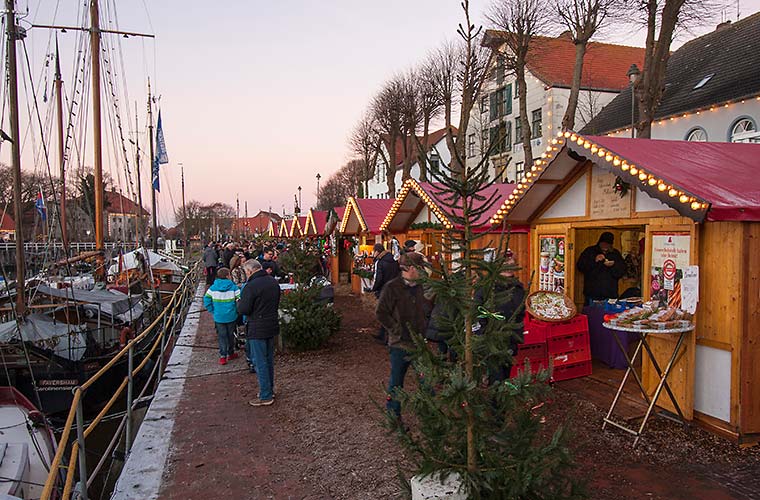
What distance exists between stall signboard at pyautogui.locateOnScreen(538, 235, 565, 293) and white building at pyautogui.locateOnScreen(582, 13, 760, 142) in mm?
8485

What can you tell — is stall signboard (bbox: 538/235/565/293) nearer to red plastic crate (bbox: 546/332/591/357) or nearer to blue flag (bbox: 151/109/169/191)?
red plastic crate (bbox: 546/332/591/357)

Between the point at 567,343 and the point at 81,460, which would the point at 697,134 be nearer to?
the point at 567,343

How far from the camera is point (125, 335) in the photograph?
34.8 ft

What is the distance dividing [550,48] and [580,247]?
2374cm

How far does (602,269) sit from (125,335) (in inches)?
367

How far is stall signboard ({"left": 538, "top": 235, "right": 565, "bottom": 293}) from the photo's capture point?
26.2 feet

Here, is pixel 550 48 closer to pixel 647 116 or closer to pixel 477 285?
pixel 647 116

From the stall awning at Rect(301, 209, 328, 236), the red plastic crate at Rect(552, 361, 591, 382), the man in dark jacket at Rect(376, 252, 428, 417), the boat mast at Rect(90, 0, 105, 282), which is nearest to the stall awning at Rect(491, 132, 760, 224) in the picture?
the red plastic crate at Rect(552, 361, 591, 382)

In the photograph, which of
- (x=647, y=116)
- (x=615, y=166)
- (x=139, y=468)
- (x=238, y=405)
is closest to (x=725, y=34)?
(x=647, y=116)

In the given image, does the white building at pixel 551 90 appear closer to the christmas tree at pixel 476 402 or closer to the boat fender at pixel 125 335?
the boat fender at pixel 125 335

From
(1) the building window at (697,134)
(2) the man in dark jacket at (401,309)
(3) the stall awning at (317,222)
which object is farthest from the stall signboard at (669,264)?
(3) the stall awning at (317,222)

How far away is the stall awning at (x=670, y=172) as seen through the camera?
16.6 feet

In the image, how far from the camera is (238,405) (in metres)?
6.69

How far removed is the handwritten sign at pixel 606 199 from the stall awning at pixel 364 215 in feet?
28.8
